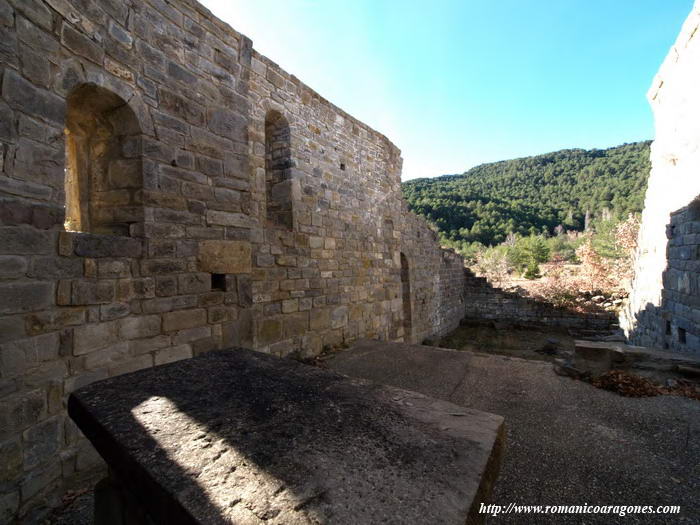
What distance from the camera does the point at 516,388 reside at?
3.39m

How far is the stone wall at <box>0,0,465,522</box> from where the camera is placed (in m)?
1.87

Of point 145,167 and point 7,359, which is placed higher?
point 145,167

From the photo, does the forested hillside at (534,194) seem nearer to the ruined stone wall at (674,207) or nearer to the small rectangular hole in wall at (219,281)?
the ruined stone wall at (674,207)

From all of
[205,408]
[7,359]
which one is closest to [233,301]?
[7,359]

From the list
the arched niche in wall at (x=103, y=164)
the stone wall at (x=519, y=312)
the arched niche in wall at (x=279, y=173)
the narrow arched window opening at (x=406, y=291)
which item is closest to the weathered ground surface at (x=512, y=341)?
the stone wall at (x=519, y=312)

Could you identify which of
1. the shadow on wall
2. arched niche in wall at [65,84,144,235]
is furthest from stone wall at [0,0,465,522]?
the shadow on wall

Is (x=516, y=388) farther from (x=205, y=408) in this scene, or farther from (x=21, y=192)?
(x=21, y=192)

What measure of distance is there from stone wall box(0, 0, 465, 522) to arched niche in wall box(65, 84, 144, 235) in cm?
1

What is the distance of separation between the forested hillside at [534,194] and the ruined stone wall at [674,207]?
3239 cm

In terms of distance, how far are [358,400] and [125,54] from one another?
291 cm

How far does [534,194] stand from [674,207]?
190 feet

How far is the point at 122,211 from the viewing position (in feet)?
8.53

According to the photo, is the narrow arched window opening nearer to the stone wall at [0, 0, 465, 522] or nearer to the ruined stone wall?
the stone wall at [0, 0, 465, 522]

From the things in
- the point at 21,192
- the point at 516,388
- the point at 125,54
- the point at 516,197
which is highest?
the point at 516,197
